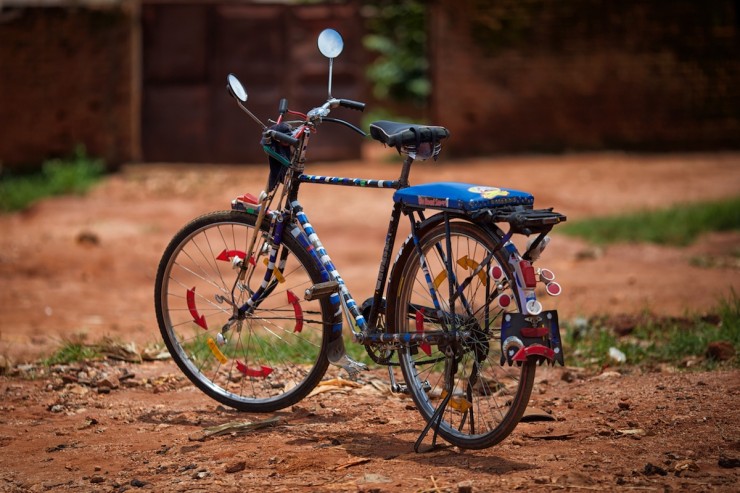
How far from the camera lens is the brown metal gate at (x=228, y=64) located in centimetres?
1270

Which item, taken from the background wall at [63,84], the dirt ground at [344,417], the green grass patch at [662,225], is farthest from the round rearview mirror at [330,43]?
the background wall at [63,84]

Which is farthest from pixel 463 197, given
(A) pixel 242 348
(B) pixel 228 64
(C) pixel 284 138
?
(B) pixel 228 64

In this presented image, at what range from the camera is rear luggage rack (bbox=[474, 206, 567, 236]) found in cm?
351

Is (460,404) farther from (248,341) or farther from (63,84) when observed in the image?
(63,84)

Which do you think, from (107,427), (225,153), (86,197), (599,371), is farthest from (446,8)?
(107,427)

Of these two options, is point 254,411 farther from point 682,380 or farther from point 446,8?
point 446,8

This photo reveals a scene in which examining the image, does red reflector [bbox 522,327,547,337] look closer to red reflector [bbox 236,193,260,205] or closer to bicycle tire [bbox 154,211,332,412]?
bicycle tire [bbox 154,211,332,412]

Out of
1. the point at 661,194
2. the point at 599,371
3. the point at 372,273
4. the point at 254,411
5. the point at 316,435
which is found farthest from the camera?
the point at 661,194

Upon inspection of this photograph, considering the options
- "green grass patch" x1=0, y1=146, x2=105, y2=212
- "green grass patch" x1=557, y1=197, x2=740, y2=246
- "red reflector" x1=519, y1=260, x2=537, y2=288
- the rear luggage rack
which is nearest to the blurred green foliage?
"green grass patch" x1=0, y1=146, x2=105, y2=212

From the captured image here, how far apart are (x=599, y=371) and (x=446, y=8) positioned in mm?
8529

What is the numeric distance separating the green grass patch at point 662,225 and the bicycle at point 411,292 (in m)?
4.57

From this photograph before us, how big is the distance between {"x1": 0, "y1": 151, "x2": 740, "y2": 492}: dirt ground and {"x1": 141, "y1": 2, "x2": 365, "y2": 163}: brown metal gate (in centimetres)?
452

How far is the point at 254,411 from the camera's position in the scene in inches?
175

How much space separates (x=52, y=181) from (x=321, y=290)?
856cm
